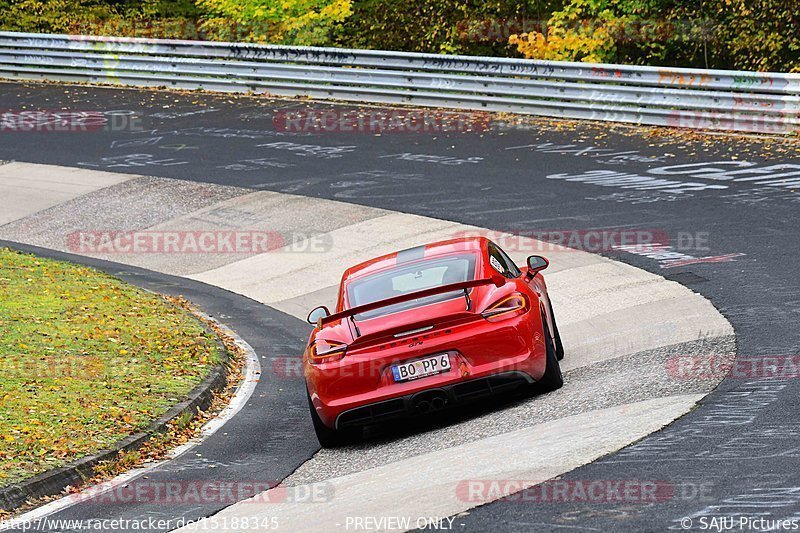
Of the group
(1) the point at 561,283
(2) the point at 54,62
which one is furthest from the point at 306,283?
(2) the point at 54,62

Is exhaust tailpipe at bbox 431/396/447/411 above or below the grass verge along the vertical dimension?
above

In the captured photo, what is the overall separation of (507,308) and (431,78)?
679 inches

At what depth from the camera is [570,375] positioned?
422 inches

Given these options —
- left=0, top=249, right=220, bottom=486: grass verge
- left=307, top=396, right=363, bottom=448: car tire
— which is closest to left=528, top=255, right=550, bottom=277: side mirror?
left=307, top=396, right=363, bottom=448: car tire

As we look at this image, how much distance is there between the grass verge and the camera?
31.7 ft

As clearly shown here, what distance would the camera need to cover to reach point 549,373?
9.78 metres

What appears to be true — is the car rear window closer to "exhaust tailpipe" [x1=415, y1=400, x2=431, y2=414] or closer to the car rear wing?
the car rear wing

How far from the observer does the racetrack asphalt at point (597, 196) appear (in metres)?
7.19


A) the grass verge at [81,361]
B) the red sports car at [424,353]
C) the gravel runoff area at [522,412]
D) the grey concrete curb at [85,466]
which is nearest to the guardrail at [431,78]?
the grass verge at [81,361]

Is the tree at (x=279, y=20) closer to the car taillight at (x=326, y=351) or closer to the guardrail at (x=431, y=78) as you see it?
the guardrail at (x=431, y=78)

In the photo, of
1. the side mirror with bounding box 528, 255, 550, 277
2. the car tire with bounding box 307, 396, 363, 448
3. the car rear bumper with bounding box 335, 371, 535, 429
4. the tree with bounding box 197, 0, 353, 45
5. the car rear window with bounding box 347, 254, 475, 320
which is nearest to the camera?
the car rear bumper with bounding box 335, 371, 535, 429

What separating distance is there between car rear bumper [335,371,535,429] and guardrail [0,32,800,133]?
13135 millimetres

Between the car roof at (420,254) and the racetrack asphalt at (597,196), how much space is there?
170 cm

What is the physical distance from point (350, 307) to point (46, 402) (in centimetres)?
278
